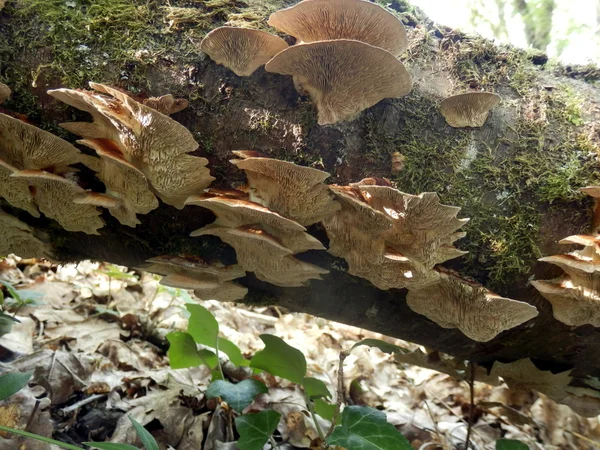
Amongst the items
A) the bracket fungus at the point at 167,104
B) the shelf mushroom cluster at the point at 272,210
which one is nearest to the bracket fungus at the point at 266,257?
the shelf mushroom cluster at the point at 272,210

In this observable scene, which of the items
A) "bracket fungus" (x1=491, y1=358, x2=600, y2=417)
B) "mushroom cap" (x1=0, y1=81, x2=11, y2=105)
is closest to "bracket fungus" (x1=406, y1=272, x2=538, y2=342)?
"bracket fungus" (x1=491, y1=358, x2=600, y2=417)

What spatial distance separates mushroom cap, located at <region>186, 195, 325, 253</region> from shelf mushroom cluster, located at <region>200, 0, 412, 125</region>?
1.71ft

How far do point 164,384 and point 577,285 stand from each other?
2.92 m

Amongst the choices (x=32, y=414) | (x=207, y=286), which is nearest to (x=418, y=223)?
(x=207, y=286)

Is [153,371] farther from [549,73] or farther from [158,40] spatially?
[549,73]

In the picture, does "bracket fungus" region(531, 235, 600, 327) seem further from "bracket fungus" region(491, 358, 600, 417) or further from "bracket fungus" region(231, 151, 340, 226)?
"bracket fungus" region(231, 151, 340, 226)

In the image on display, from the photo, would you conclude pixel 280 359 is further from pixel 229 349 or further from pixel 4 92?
pixel 4 92

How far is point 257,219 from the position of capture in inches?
71.3

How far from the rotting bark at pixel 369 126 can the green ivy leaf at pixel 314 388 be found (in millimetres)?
736

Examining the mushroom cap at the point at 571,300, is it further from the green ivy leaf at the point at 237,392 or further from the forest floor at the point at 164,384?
the green ivy leaf at the point at 237,392

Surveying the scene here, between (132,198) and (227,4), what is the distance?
3.45ft

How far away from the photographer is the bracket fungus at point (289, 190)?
65.5 inches

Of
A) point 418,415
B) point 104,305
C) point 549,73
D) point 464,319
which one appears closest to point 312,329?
point 418,415

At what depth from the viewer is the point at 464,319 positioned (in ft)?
6.95
